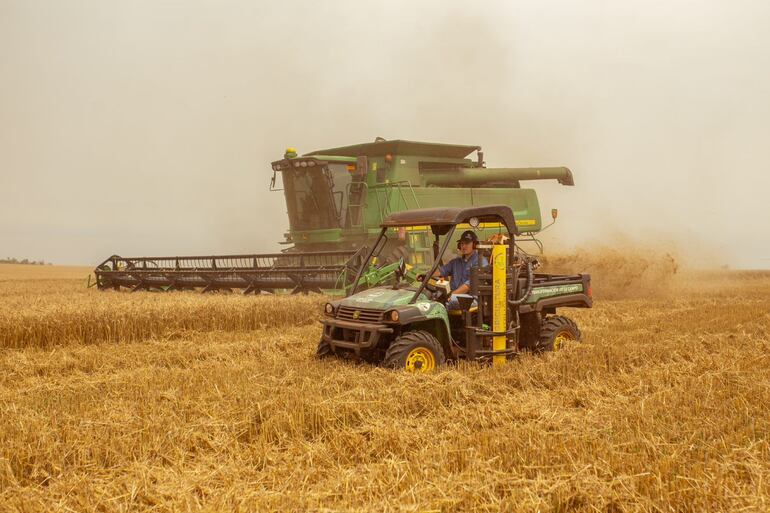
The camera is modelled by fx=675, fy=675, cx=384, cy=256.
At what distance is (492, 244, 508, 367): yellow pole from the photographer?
6.60 m

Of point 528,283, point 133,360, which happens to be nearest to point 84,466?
point 133,360

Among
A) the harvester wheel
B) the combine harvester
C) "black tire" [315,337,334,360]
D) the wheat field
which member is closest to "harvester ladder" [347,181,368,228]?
the combine harvester

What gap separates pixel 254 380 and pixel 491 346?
230 centimetres

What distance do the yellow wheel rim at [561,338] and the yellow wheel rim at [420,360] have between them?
2.01m

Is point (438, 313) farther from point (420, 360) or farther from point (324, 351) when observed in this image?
point (324, 351)

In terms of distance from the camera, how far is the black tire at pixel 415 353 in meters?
5.85

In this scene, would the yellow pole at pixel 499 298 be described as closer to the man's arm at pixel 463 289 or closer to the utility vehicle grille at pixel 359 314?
the man's arm at pixel 463 289

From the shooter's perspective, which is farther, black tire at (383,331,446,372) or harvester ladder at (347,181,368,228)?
harvester ladder at (347,181,368,228)

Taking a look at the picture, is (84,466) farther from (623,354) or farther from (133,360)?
(623,354)

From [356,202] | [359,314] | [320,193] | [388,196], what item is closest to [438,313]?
[359,314]

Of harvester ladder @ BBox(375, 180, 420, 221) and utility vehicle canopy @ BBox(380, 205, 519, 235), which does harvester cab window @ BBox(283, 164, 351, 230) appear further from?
utility vehicle canopy @ BBox(380, 205, 519, 235)

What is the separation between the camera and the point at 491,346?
21.6 feet

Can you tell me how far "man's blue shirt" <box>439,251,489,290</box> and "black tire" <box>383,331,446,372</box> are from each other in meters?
0.90

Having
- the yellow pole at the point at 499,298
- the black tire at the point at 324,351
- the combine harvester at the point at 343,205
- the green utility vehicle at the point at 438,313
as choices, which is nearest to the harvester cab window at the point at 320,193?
the combine harvester at the point at 343,205
